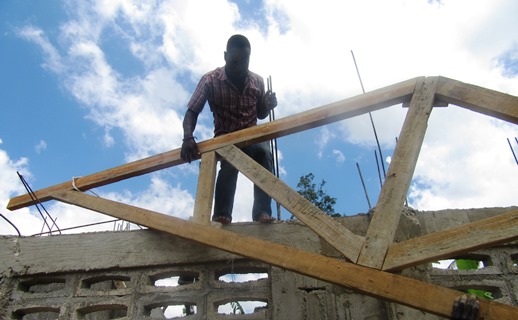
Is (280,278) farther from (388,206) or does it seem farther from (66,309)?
(66,309)

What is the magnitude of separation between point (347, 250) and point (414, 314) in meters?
0.74

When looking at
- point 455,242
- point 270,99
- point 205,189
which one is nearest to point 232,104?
point 270,99

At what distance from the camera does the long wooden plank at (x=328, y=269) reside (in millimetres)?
1694

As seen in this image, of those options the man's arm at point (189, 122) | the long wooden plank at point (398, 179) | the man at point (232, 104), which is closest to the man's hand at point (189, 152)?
the man's arm at point (189, 122)

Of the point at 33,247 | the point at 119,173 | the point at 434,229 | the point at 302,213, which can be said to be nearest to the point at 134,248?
the point at 119,173

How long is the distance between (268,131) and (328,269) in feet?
3.33

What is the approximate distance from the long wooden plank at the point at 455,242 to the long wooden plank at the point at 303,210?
0.19 m

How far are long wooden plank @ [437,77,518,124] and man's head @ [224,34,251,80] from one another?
162 cm

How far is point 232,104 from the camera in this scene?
137 inches

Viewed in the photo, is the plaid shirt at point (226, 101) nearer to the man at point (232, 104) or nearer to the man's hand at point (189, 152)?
the man at point (232, 104)

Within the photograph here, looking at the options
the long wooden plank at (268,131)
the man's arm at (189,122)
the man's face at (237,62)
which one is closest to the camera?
the long wooden plank at (268,131)

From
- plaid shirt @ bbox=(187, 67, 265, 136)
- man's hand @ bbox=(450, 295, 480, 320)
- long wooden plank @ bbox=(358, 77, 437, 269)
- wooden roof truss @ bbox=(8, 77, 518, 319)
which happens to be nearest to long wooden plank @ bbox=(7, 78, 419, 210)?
wooden roof truss @ bbox=(8, 77, 518, 319)

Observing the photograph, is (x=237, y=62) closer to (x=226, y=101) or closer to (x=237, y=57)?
(x=237, y=57)

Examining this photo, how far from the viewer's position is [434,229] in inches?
106
